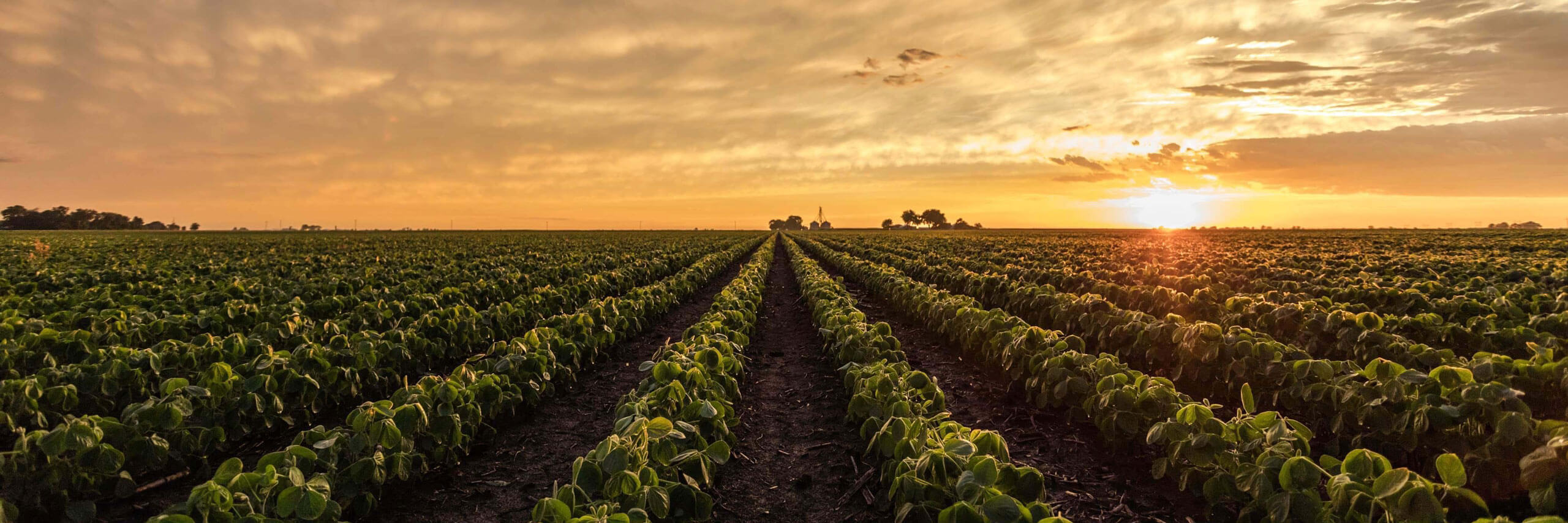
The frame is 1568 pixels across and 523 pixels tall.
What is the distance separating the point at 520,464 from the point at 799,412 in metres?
3.16

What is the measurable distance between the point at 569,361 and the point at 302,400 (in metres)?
2.97

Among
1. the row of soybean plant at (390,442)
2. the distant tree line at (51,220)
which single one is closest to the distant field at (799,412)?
the row of soybean plant at (390,442)

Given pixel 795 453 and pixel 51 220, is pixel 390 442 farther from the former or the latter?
pixel 51 220

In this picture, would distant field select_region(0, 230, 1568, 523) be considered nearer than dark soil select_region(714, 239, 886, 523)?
Yes

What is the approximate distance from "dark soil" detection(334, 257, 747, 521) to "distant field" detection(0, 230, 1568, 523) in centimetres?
3

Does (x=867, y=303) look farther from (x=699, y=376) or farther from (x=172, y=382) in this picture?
(x=172, y=382)


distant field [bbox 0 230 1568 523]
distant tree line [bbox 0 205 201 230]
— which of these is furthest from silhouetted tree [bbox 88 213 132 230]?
distant field [bbox 0 230 1568 523]

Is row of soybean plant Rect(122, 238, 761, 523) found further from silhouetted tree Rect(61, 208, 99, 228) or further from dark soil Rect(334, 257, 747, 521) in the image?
silhouetted tree Rect(61, 208, 99, 228)

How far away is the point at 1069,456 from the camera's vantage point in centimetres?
602

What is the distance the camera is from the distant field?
3.57 meters

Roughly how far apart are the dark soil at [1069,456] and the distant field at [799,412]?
0.04 metres

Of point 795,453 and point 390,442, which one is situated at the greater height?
point 390,442

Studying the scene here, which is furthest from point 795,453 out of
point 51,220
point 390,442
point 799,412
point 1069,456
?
point 51,220

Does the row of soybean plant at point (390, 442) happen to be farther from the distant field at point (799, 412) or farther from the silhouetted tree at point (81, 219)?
the silhouetted tree at point (81, 219)
